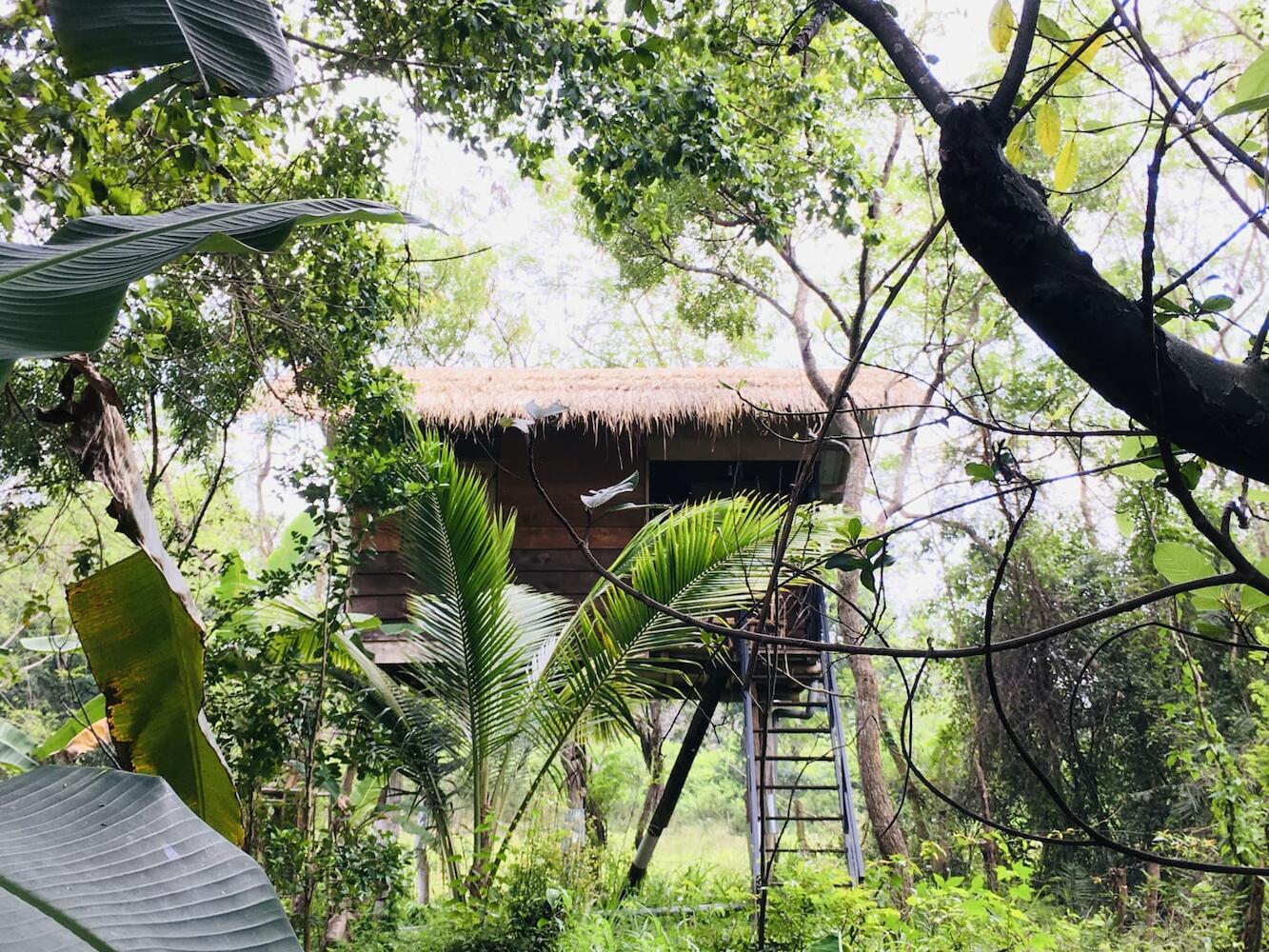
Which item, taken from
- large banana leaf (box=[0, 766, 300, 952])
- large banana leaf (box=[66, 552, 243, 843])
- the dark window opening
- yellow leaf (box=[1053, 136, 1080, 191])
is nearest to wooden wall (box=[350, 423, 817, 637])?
the dark window opening

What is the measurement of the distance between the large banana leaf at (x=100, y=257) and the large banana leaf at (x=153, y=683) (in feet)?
2.40

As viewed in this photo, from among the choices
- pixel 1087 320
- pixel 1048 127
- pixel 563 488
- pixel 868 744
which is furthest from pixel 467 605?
pixel 868 744

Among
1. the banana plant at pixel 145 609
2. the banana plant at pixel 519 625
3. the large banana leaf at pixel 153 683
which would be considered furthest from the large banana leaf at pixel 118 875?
the banana plant at pixel 519 625

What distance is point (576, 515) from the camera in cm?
673

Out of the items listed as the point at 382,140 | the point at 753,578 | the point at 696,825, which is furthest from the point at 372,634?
the point at 696,825

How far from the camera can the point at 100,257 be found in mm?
799

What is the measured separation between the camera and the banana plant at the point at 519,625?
13.9 ft

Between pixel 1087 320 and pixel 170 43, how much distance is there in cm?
97

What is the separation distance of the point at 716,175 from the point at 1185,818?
734 centimetres

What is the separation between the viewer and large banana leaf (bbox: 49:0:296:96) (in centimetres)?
93

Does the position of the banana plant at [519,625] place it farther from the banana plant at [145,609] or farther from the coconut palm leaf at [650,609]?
the banana plant at [145,609]

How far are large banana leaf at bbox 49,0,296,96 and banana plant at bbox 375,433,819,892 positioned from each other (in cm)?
307

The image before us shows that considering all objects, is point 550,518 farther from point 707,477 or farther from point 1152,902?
point 1152,902

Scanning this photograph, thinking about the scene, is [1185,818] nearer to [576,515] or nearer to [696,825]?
[576,515]
